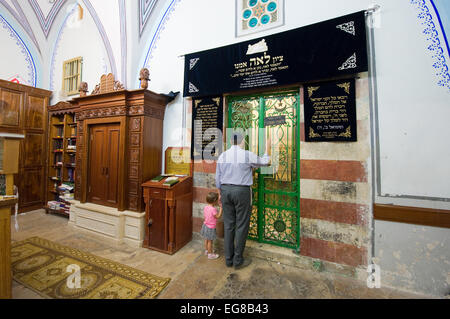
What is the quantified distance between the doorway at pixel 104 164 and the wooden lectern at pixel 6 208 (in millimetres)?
1592

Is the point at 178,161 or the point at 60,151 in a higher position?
the point at 60,151

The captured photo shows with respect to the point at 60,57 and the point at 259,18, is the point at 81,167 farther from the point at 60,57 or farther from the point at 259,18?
the point at 259,18

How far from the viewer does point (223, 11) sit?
3.43 metres

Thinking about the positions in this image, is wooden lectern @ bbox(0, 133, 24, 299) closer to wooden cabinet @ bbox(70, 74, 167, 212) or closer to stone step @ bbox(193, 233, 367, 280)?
wooden cabinet @ bbox(70, 74, 167, 212)

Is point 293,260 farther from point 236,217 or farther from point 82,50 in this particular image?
point 82,50

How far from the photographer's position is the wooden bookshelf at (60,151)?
16.4 ft

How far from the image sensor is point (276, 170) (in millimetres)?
3076

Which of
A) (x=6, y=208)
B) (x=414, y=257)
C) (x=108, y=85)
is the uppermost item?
(x=108, y=85)

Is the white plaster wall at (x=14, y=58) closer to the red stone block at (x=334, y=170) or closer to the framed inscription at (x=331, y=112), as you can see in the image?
the framed inscription at (x=331, y=112)

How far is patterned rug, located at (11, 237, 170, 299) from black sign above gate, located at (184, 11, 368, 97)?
10.1 ft

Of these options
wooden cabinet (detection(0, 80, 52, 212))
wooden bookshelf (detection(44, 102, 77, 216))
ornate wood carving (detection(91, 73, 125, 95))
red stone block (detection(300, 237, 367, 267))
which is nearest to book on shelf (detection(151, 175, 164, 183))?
ornate wood carving (detection(91, 73, 125, 95))

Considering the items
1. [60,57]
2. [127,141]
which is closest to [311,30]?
[127,141]

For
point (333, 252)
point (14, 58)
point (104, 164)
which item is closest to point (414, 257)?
point (333, 252)

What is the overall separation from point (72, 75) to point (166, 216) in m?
5.34
